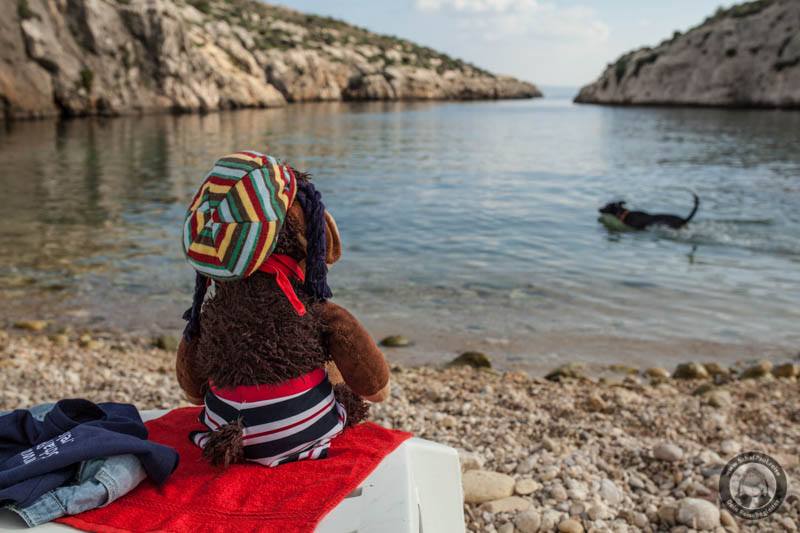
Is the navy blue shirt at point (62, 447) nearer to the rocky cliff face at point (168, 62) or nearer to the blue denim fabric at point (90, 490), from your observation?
the blue denim fabric at point (90, 490)

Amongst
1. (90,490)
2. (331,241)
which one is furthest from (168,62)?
(90,490)

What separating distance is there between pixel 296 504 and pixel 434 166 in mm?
20756

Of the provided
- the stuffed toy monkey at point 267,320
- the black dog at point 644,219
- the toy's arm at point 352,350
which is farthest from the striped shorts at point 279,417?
the black dog at point 644,219

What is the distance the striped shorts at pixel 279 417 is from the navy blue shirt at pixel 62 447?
0.28 metres

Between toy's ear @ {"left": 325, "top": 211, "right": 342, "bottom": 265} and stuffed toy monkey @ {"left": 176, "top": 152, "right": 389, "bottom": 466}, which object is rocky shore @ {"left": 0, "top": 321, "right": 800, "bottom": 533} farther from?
toy's ear @ {"left": 325, "top": 211, "right": 342, "bottom": 265}

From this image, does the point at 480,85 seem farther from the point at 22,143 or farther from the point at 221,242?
the point at 221,242

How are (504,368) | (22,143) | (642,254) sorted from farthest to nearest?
(22,143) → (642,254) → (504,368)

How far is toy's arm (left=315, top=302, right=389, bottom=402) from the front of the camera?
270 cm

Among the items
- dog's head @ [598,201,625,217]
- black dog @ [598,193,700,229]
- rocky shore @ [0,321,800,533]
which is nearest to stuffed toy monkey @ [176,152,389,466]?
rocky shore @ [0,321,800,533]

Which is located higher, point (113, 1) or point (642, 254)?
point (113, 1)

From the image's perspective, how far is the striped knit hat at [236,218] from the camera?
7.82 ft

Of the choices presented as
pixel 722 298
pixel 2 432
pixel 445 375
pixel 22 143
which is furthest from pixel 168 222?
pixel 22 143

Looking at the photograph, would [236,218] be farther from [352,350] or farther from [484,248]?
[484,248]

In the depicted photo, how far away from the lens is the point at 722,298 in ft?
28.8
